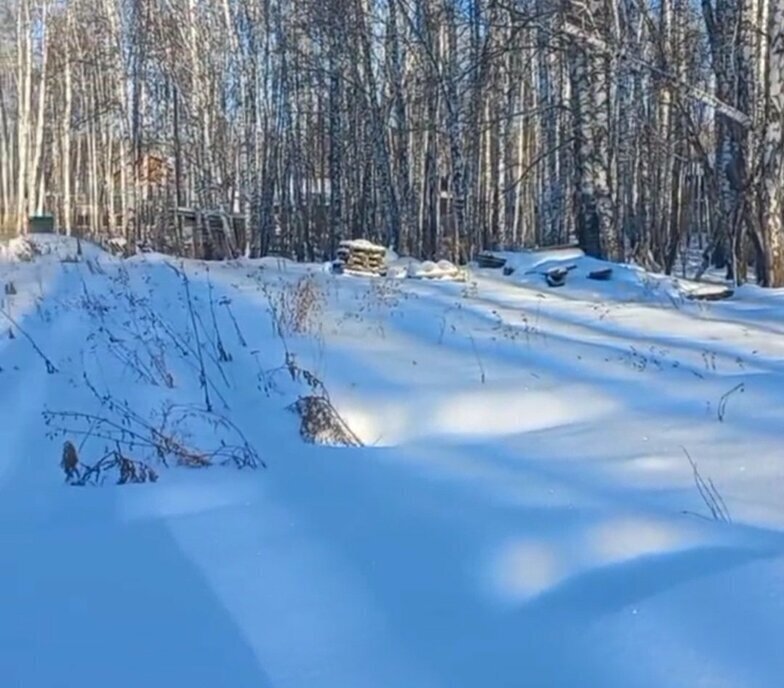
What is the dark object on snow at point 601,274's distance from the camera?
8.67m

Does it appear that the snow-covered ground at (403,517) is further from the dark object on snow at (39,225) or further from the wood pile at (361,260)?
the dark object on snow at (39,225)

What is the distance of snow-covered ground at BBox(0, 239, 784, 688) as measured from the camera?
1.80 meters

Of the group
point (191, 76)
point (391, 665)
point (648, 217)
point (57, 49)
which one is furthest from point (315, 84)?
point (391, 665)

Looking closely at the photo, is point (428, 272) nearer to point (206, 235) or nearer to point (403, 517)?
point (403, 517)

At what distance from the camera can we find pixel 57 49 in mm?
25203

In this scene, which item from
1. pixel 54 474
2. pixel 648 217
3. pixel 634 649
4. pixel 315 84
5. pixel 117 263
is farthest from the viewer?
pixel 315 84

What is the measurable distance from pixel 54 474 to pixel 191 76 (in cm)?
1750

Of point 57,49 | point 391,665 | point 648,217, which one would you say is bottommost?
point 391,665

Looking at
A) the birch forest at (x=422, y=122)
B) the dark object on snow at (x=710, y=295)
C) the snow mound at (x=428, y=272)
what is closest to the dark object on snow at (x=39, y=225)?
the birch forest at (x=422, y=122)

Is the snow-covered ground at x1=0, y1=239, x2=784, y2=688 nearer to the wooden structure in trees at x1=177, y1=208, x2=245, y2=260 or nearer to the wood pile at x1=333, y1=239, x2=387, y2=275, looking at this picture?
the wood pile at x1=333, y1=239, x2=387, y2=275

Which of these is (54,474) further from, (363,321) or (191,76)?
(191,76)

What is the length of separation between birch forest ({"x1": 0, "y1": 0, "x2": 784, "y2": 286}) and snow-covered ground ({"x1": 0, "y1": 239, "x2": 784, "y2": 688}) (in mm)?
5258

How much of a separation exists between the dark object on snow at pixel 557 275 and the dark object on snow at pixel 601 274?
0.29 m

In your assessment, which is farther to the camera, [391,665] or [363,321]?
[363,321]
